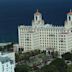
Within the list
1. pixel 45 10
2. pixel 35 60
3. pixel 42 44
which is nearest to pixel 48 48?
pixel 42 44

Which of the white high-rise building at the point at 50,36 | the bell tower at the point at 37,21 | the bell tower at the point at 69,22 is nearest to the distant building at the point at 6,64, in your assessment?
the white high-rise building at the point at 50,36

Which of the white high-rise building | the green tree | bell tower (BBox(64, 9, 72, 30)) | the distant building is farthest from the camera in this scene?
bell tower (BBox(64, 9, 72, 30))

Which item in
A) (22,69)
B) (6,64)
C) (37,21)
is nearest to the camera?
(6,64)

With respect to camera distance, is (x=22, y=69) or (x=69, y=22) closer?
(x=22, y=69)

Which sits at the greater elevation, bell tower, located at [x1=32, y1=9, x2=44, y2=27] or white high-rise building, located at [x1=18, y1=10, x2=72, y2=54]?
bell tower, located at [x1=32, y1=9, x2=44, y2=27]

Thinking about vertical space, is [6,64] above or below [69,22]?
below

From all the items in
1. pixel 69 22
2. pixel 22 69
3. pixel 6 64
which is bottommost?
pixel 22 69

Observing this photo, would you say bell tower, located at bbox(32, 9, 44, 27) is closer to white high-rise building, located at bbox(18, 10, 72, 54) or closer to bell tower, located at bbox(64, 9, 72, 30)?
white high-rise building, located at bbox(18, 10, 72, 54)

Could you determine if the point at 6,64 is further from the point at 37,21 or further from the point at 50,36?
the point at 37,21

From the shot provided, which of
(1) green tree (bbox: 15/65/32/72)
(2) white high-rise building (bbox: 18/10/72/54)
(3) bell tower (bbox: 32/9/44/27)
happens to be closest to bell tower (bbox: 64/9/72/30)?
(2) white high-rise building (bbox: 18/10/72/54)

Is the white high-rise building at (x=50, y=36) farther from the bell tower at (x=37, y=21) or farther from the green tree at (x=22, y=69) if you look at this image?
the green tree at (x=22, y=69)

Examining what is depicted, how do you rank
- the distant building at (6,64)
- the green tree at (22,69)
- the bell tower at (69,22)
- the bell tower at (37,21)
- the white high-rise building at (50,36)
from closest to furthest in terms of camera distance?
the distant building at (6,64) → the green tree at (22,69) → the white high-rise building at (50,36) → the bell tower at (69,22) → the bell tower at (37,21)

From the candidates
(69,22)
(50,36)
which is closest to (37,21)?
(50,36)
